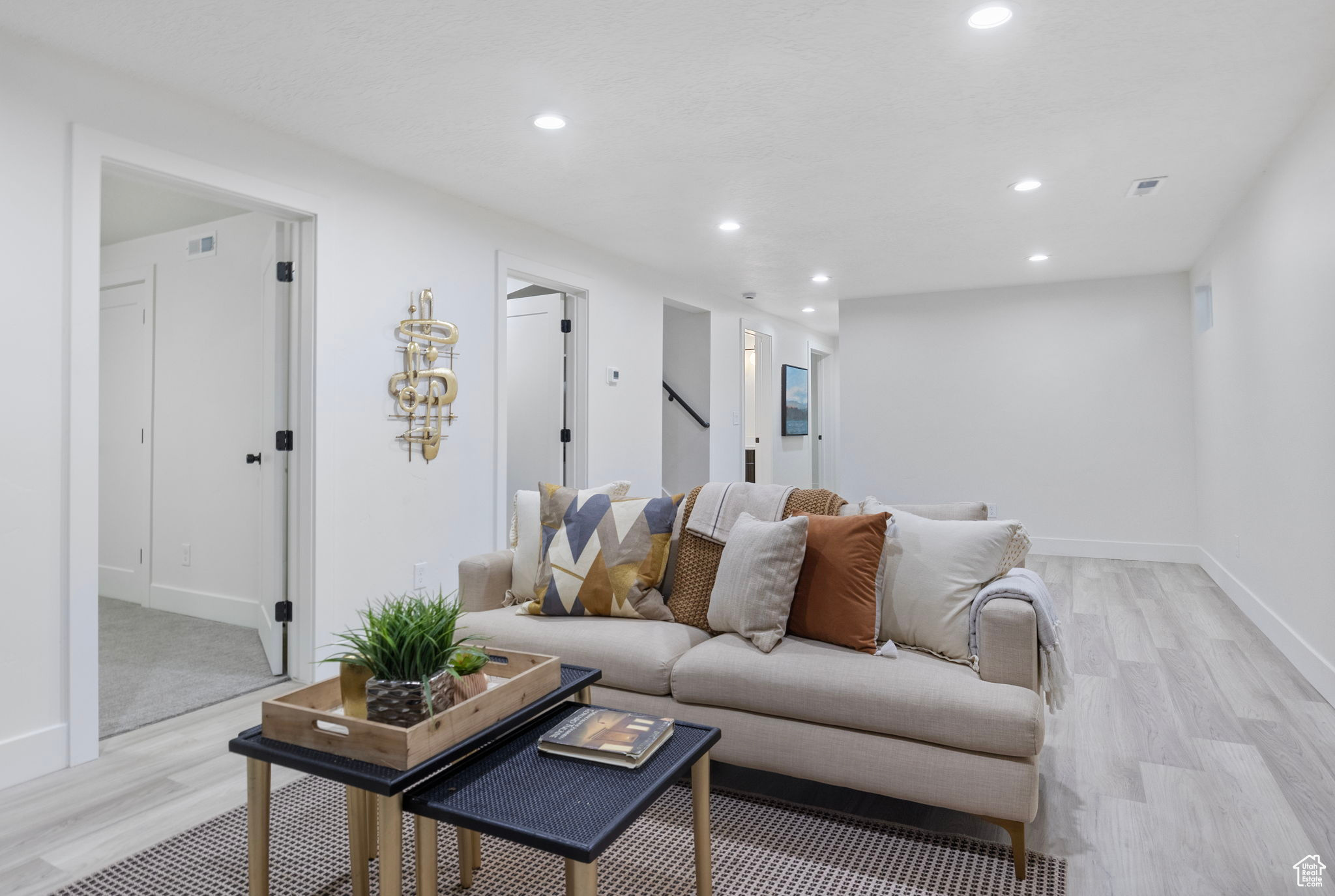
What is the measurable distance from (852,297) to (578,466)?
11.7ft

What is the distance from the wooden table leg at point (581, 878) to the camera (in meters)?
1.18

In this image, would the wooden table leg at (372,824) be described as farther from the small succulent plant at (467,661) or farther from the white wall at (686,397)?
the white wall at (686,397)

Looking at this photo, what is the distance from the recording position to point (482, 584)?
278 centimetres

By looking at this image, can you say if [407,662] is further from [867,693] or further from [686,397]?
[686,397]

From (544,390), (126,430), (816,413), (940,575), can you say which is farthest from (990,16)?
(816,413)

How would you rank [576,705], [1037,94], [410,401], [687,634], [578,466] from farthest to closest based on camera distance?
1. [578,466]
2. [410,401]
3. [1037,94]
4. [687,634]
5. [576,705]

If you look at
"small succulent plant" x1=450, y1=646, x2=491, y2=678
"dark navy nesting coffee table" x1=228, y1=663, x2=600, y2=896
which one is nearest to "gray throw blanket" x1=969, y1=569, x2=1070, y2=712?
"dark navy nesting coffee table" x1=228, y1=663, x2=600, y2=896

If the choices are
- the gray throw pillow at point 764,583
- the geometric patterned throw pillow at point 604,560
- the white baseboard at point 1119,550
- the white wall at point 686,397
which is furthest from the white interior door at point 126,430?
the white baseboard at point 1119,550

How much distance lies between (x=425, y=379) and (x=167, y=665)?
5.75 ft

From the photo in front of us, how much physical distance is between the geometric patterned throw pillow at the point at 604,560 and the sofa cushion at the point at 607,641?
0.14ft

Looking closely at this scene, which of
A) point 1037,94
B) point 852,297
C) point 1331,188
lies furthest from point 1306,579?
point 852,297

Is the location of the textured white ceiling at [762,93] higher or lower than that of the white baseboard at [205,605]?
higher

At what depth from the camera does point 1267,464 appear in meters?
3.82

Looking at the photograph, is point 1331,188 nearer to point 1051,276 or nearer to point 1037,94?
point 1037,94
